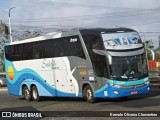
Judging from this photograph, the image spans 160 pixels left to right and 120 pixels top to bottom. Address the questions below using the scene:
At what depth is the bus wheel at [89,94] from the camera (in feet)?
65.2

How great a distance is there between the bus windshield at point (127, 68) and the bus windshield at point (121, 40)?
612mm

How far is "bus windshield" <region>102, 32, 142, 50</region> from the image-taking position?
765 inches

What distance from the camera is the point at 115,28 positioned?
66.7 feet

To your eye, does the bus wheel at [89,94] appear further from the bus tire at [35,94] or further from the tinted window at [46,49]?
the bus tire at [35,94]

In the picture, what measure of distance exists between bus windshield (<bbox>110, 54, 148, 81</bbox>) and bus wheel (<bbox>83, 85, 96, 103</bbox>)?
1589 millimetres

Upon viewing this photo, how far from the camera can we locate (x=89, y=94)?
20156 mm

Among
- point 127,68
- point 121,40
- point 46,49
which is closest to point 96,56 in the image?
point 121,40

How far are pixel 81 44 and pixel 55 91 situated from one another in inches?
147

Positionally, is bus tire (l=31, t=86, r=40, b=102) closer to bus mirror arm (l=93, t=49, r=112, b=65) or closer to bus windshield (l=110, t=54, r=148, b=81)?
bus mirror arm (l=93, t=49, r=112, b=65)

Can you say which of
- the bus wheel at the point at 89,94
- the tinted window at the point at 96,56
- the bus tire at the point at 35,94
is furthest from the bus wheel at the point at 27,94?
the tinted window at the point at 96,56

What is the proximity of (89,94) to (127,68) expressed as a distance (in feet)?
7.79

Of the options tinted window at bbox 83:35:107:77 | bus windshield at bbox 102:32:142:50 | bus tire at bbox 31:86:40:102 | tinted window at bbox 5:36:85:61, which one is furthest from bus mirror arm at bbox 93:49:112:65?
bus tire at bbox 31:86:40:102

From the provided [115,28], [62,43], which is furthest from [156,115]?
[62,43]

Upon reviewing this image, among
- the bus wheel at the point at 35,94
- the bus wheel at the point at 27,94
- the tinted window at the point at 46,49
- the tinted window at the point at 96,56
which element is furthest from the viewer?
the bus wheel at the point at 27,94
